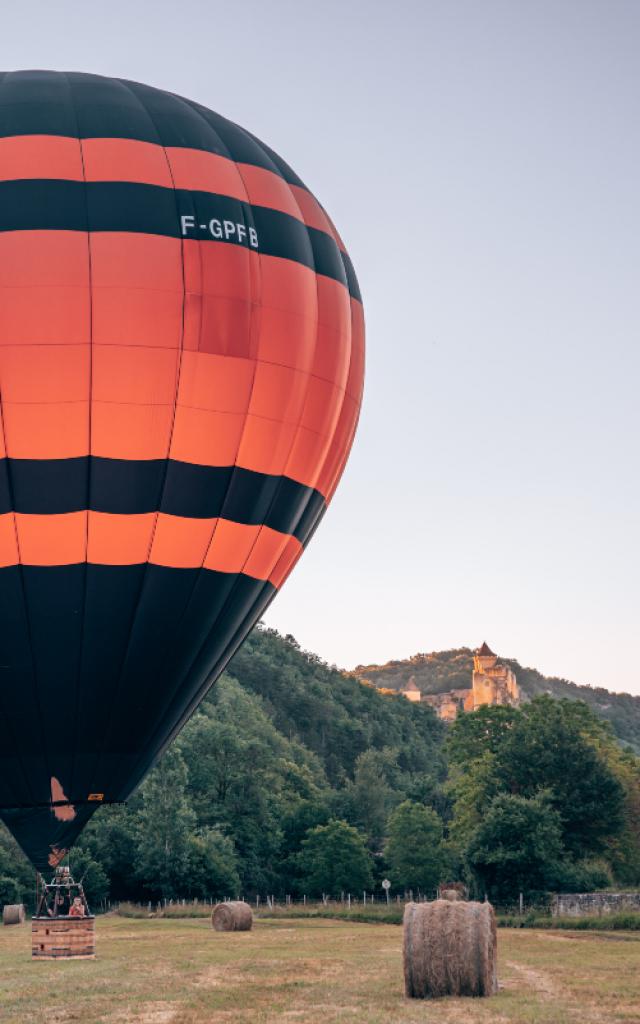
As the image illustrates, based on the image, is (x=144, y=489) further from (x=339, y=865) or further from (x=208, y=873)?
(x=339, y=865)

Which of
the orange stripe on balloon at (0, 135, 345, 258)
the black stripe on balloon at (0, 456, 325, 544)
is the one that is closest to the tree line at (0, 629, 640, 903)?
the black stripe on balloon at (0, 456, 325, 544)

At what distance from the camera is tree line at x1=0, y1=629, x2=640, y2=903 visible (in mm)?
55875

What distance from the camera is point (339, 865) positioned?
70500 millimetres

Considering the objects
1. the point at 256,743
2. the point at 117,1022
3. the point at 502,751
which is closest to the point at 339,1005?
the point at 117,1022

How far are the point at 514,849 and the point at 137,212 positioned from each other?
134ft

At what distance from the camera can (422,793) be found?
91.5 meters

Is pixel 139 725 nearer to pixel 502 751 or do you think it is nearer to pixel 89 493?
pixel 89 493

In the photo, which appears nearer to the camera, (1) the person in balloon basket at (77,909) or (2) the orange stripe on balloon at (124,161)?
(2) the orange stripe on balloon at (124,161)

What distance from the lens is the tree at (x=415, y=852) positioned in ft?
237

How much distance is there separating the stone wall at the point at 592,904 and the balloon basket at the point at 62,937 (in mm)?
23678

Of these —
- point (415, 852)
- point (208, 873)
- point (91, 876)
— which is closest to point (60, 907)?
point (91, 876)

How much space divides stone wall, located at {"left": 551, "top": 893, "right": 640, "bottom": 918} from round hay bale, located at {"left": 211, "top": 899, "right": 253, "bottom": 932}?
1160 cm

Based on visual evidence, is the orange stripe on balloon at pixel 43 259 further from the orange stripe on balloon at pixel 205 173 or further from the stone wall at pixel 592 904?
the stone wall at pixel 592 904

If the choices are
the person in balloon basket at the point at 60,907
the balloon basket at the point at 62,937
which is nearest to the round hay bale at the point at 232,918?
the balloon basket at the point at 62,937
